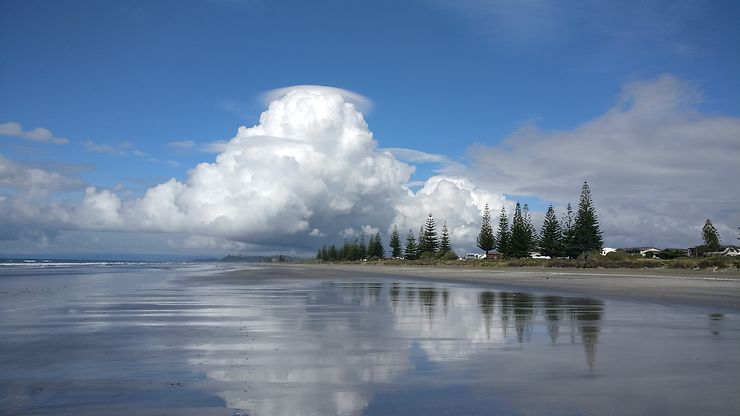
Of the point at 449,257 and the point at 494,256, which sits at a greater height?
the point at 494,256

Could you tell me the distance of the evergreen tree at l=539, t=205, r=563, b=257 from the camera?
116 meters

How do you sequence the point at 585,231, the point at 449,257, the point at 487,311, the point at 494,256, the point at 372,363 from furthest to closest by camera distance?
the point at 449,257, the point at 494,256, the point at 585,231, the point at 487,311, the point at 372,363

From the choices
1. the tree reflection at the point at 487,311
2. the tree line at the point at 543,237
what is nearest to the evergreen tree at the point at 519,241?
the tree line at the point at 543,237

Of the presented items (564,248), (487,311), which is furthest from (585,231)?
(487,311)

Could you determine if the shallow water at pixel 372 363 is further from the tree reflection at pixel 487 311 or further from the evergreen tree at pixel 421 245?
the evergreen tree at pixel 421 245

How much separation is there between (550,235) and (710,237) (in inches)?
1755

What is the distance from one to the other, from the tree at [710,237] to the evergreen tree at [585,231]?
46.8 metres

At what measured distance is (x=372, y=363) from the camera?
1012cm

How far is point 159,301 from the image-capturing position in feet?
80.3

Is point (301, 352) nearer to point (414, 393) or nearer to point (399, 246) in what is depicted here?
point (414, 393)

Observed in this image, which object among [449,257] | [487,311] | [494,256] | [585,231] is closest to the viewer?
[487,311]

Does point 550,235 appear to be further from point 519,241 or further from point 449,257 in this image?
point 449,257

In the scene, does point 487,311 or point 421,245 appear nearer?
point 487,311

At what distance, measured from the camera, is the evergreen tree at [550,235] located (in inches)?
4549
